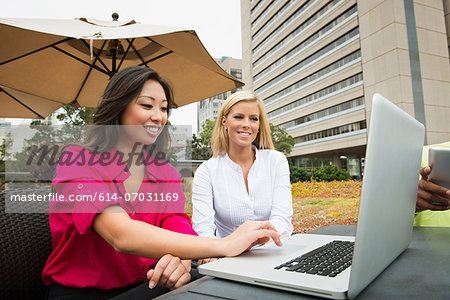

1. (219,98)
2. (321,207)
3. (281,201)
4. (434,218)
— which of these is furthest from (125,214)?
(219,98)

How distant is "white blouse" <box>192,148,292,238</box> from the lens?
6.48 feet

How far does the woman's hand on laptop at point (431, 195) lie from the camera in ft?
3.67

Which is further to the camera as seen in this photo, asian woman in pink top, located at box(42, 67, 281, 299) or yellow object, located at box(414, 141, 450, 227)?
yellow object, located at box(414, 141, 450, 227)

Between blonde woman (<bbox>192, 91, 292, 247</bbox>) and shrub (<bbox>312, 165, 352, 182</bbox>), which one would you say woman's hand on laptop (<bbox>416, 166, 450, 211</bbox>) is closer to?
blonde woman (<bbox>192, 91, 292, 247</bbox>)

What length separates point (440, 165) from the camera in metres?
1.00

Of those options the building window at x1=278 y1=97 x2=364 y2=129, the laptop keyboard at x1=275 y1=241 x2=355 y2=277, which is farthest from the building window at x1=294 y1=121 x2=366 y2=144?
the laptop keyboard at x1=275 y1=241 x2=355 y2=277

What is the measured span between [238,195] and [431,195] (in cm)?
113

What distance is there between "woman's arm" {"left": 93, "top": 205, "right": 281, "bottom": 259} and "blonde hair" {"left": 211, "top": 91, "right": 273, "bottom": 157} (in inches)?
57.6

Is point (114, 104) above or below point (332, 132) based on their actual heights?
below

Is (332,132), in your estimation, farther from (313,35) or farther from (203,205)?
(203,205)

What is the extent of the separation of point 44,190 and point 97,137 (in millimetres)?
298

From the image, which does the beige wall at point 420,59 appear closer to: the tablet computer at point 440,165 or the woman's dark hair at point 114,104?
the tablet computer at point 440,165

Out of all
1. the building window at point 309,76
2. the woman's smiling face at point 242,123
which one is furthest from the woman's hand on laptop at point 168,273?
the building window at point 309,76

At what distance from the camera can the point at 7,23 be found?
2156mm
